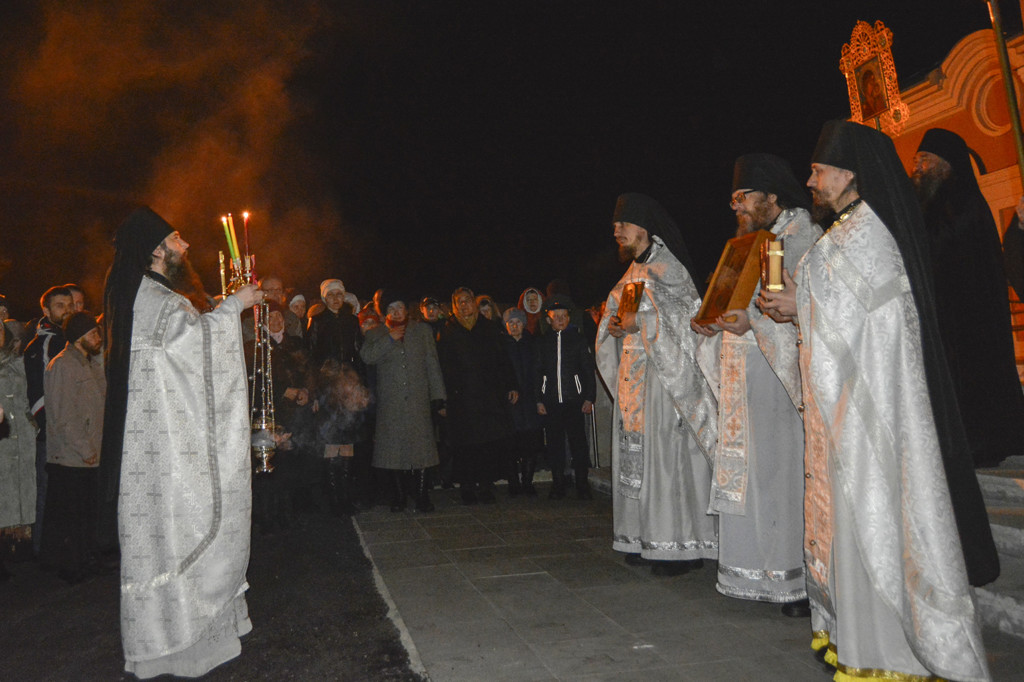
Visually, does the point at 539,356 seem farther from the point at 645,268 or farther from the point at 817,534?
the point at 817,534

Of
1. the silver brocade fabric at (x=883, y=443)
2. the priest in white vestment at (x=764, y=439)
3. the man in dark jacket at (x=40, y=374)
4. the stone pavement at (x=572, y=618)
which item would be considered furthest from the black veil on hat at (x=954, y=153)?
the man in dark jacket at (x=40, y=374)

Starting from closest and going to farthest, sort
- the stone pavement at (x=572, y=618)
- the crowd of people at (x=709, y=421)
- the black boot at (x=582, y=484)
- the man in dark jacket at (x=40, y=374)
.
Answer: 1. the crowd of people at (x=709, y=421)
2. the stone pavement at (x=572, y=618)
3. the man in dark jacket at (x=40, y=374)
4. the black boot at (x=582, y=484)

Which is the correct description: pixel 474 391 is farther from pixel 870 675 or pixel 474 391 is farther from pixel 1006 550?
pixel 870 675

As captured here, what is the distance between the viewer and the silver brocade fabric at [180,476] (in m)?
3.58

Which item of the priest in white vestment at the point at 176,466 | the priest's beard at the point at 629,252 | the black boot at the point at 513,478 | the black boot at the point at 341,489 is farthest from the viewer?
the black boot at the point at 513,478

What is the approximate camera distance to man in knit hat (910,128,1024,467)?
507 centimetres

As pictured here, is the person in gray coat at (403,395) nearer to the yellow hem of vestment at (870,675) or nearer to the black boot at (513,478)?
the black boot at (513,478)

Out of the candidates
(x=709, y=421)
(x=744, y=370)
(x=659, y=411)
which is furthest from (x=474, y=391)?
(x=744, y=370)

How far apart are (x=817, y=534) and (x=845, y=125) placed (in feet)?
5.62

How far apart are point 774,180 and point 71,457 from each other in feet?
17.0

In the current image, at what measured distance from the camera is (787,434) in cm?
437

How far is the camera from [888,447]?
9.85ft

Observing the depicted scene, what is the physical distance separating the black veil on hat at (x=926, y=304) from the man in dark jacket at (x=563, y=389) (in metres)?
5.44

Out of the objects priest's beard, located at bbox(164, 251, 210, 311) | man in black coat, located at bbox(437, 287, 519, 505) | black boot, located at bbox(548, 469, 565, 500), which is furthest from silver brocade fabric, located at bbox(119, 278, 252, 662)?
black boot, located at bbox(548, 469, 565, 500)
